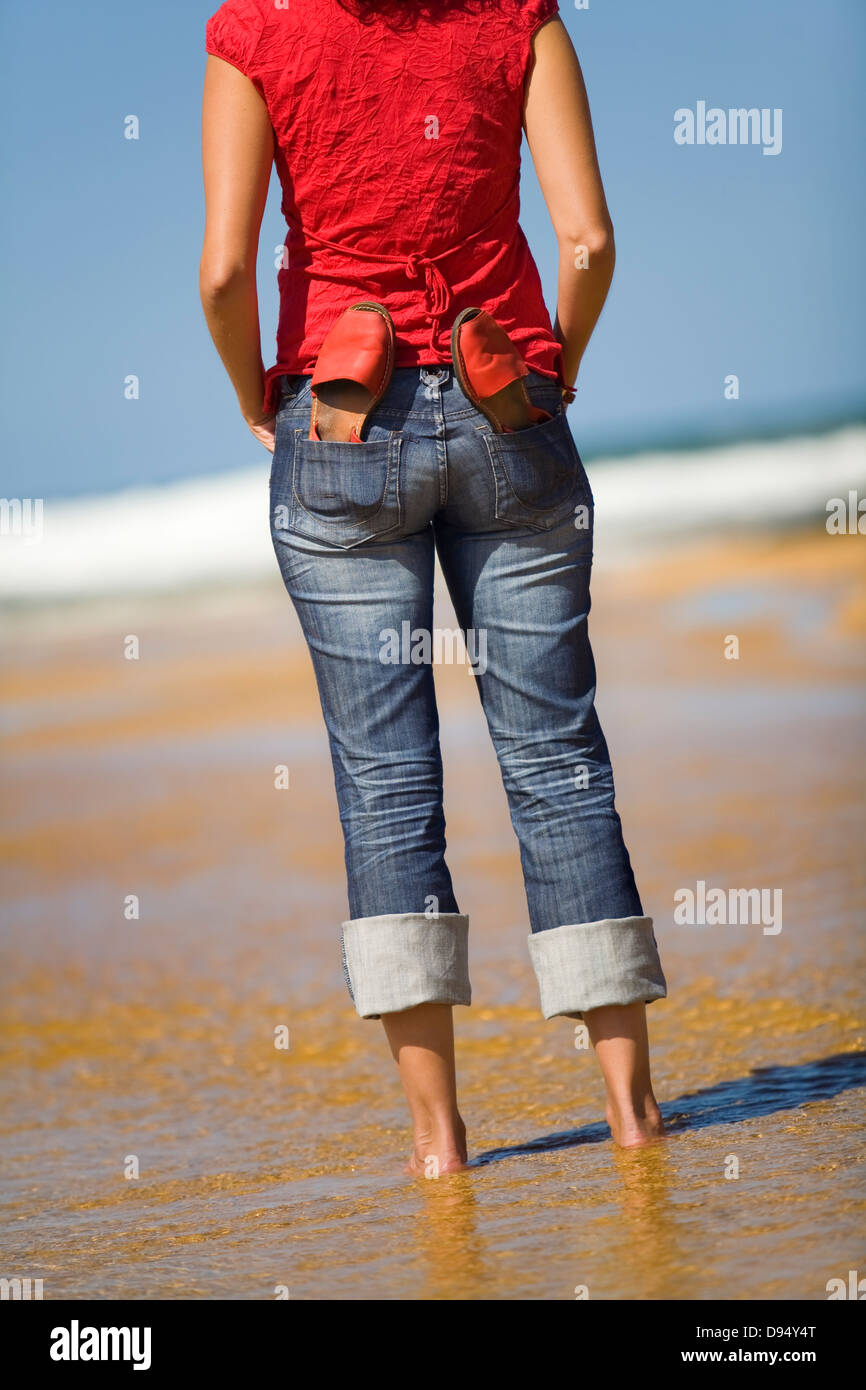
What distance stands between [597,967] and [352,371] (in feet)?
2.63

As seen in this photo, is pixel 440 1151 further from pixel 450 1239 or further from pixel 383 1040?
pixel 383 1040

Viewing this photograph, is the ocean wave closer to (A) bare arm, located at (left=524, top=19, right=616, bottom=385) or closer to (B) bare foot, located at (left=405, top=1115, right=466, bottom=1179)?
(A) bare arm, located at (left=524, top=19, right=616, bottom=385)

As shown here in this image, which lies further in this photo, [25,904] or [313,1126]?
[25,904]

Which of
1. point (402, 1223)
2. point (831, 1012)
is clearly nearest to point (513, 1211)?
point (402, 1223)

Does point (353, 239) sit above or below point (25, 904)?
above

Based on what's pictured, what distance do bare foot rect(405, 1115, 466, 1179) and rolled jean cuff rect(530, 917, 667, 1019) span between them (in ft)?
0.63

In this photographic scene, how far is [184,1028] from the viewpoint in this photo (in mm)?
3004

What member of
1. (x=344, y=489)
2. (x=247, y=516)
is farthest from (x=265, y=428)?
(x=247, y=516)

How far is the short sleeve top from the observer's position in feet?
6.08

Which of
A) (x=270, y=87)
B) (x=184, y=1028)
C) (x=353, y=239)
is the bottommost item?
(x=184, y=1028)

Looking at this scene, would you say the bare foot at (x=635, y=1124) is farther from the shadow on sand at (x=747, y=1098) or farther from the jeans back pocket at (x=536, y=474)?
the jeans back pocket at (x=536, y=474)

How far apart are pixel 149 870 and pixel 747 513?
11274mm

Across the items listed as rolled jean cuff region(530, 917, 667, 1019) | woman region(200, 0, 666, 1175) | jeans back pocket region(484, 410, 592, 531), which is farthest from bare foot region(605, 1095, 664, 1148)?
jeans back pocket region(484, 410, 592, 531)
